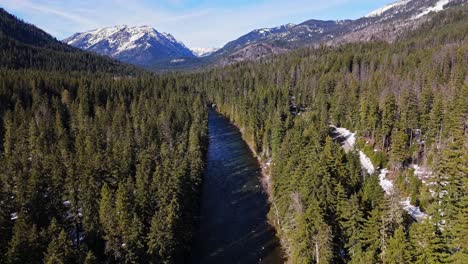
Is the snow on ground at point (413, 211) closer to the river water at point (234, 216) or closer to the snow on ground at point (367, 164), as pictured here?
the snow on ground at point (367, 164)

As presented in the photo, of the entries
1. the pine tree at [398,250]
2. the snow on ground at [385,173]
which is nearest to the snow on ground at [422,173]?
the snow on ground at [385,173]

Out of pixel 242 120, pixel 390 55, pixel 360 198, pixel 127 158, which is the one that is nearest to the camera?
pixel 360 198

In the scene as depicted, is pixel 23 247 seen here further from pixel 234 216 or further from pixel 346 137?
pixel 346 137

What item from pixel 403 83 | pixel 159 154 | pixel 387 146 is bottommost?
pixel 387 146

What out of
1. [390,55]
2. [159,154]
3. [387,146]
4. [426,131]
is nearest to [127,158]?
[159,154]

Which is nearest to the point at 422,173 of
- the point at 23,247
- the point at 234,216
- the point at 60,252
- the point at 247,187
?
the point at 247,187

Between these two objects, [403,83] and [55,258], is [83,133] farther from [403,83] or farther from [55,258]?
[403,83]

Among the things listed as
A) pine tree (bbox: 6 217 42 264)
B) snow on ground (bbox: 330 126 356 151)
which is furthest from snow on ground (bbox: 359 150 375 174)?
pine tree (bbox: 6 217 42 264)

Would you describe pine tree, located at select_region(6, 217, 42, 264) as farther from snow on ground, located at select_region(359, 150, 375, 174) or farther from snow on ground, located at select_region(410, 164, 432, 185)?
snow on ground, located at select_region(359, 150, 375, 174)
